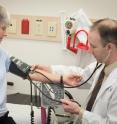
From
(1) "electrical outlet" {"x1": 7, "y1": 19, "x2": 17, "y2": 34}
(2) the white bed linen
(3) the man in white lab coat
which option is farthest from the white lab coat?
(1) "electrical outlet" {"x1": 7, "y1": 19, "x2": 17, "y2": 34}

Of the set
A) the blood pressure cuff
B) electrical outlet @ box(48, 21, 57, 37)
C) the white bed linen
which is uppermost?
electrical outlet @ box(48, 21, 57, 37)

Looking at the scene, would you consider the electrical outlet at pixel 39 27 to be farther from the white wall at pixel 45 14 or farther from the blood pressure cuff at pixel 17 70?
the blood pressure cuff at pixel 17 70

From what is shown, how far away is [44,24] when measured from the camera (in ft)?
7.98

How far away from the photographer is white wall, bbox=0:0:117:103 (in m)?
2.35

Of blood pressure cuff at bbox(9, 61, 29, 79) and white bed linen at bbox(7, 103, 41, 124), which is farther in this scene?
white bed linen at bbox(7, 103, 41, 124)

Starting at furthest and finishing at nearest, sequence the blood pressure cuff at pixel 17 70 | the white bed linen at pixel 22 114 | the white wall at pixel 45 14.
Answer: the white wall at pixel 45 14
the white bed linen at pixel 22 114
the blood pressure cuff at pixel 17 70

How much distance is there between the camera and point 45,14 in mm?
2438

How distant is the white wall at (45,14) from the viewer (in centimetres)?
235

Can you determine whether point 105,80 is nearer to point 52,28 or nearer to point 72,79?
point 72,79

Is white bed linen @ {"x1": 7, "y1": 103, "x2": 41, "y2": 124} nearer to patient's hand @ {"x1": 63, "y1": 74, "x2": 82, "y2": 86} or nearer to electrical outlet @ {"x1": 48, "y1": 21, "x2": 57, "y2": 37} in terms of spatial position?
patient's hand @ {"x1": 63, "y1": 74, "x2": 82, "y2": 86}

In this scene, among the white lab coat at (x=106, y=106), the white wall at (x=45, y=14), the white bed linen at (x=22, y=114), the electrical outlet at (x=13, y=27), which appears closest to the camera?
the white lab coat at (x=106, y=106)

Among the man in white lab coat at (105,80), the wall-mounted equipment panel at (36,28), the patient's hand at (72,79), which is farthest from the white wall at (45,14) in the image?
the man in white lab coat at (105,80)

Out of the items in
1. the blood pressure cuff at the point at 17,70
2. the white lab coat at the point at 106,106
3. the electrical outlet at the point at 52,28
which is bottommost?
the white lab coat at the point at 106,106


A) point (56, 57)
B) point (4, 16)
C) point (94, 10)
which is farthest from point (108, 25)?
point (56, 57)
